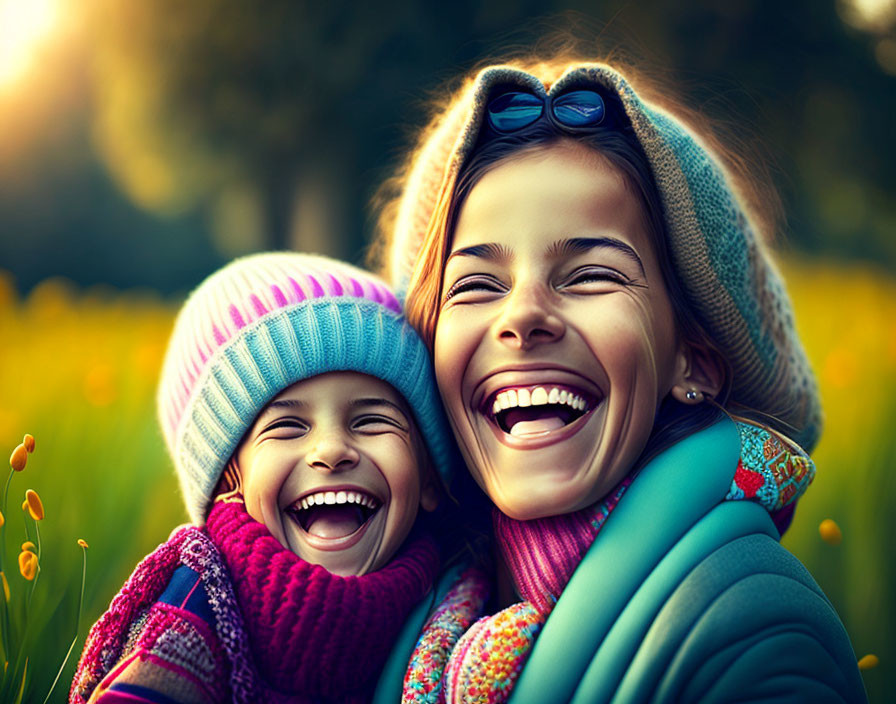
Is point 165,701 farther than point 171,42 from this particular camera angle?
No

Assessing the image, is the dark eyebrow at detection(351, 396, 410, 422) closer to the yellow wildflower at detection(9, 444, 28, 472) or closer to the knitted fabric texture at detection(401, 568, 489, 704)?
the knitted fabric texture at detection(401, 568, 489, 704)

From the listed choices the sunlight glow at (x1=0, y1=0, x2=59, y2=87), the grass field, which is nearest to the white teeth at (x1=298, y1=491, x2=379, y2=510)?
the grass field

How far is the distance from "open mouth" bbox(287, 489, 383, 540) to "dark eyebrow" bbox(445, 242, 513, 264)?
0.60 meters

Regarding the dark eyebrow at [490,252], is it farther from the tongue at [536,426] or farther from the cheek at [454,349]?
the tongue at [536,426]

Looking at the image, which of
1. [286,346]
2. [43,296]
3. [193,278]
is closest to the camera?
[286,346]

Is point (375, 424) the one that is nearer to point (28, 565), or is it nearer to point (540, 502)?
point (540, 502)

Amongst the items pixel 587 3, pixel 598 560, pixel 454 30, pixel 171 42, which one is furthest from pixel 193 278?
pixel 598 560

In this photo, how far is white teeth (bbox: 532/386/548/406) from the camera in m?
1.87

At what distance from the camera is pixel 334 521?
194cm

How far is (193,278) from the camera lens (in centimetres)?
605

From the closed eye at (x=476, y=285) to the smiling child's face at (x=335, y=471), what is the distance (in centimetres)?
27

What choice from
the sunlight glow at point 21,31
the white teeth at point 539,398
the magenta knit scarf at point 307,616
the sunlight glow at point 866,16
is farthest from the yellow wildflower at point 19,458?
the sunlight glow at point 866,16

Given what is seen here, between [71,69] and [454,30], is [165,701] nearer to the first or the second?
[71,69]

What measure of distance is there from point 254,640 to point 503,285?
0.93 meters
